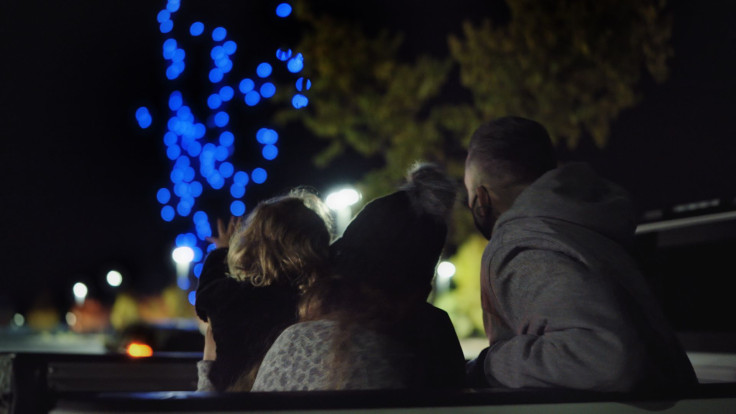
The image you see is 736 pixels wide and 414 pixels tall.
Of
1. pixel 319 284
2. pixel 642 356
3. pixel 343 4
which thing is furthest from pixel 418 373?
pixel 343 4

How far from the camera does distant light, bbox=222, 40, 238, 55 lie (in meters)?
31.9

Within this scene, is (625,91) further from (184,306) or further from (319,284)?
(184,306)

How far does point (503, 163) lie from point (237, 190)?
30705 millimetres

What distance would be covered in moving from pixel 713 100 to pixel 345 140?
7.86 m

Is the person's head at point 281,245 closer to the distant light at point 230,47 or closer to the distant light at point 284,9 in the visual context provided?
the distant light at point 284,9

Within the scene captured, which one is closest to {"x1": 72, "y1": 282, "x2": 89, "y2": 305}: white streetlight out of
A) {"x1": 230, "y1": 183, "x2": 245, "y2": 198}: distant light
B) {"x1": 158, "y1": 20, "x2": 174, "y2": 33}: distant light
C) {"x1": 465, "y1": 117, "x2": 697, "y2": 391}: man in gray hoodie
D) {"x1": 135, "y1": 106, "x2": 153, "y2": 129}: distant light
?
{"x1": 135, "y1": 106, "x2": 153, "y2": 129}: distant light

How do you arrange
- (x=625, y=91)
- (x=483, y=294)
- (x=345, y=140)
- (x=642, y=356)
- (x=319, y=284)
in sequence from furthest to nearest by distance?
1. (x=345, y=140)
2. (x=625, y=91)
3. (x=483, y=294)
4. (x=319, y=284)
5. (x=642, y=356)

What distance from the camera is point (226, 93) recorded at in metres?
34.0

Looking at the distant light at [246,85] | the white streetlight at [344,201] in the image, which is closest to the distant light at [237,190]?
the distant light at [246,85]

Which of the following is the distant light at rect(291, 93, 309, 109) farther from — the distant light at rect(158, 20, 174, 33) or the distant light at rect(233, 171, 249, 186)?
the distant light at rect(158, 20, 174, 33)

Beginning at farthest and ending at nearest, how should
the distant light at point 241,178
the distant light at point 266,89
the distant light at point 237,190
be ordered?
the distant light at point 237,190 → the distant light at point 241,178 → the distant light at point 266,89

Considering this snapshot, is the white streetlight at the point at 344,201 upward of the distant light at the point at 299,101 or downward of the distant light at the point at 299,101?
downward

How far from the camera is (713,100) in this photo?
13688mm

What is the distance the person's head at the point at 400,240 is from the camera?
262cm
